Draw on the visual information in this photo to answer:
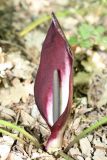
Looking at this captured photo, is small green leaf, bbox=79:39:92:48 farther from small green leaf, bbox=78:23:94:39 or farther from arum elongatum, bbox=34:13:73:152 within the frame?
arum elongatum, bbox=34:13:73:152

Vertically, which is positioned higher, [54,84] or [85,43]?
[85,43]

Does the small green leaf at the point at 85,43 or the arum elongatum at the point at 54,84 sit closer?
the arum elongatum at the point at 54,84

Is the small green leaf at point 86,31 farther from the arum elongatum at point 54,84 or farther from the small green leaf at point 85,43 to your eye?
the arum elongatum at point 54,84

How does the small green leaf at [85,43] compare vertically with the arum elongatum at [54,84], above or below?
above

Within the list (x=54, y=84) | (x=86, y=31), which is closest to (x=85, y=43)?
(x=86, y=31)

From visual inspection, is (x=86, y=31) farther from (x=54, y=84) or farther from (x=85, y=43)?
(x=54, y=84)

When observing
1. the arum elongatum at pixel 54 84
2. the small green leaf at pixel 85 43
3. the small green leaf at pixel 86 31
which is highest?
the small green leaf at pixel 86 31

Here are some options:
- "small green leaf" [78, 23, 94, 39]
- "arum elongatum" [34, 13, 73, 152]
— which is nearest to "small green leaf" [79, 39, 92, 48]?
"small green leaf" [78, 23, 94, 39]

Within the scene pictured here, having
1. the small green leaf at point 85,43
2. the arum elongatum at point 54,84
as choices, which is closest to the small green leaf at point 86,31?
the small green leaf at point 85,43

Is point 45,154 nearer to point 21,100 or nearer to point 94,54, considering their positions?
point 21,100
